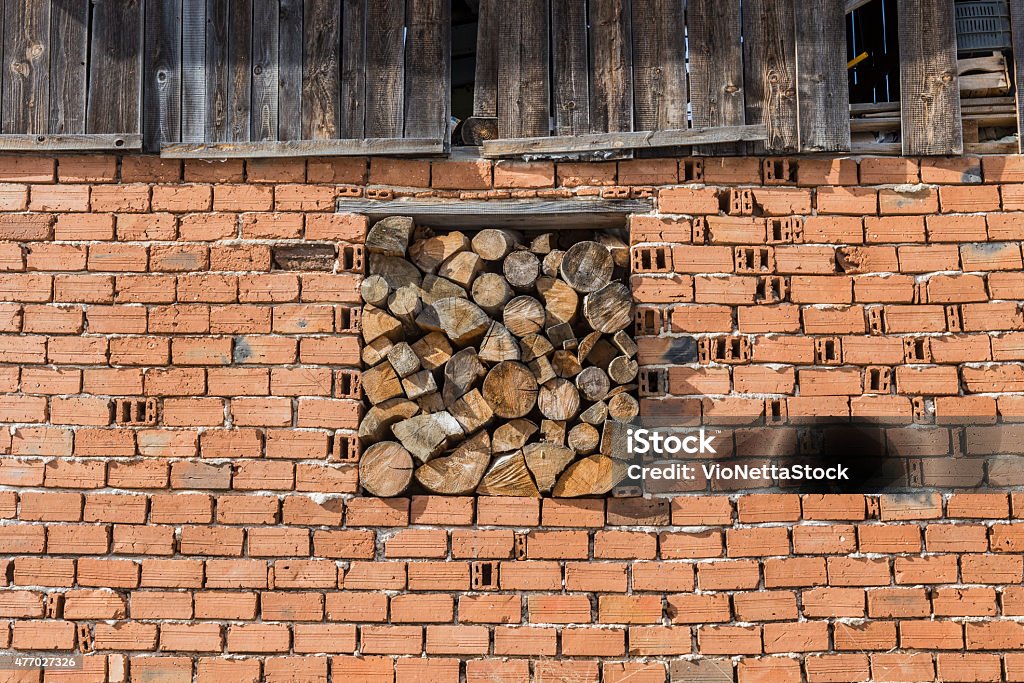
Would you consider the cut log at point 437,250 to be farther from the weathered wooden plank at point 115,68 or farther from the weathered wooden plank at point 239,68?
the weathered wooden plank at point 115,68

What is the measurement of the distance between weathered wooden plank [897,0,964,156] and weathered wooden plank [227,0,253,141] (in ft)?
9.98

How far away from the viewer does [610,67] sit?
3.96 m

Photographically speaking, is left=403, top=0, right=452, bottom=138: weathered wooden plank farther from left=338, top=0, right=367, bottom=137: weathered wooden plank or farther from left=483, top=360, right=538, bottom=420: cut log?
left=483, top=360, right=538, bottom=420: cut log

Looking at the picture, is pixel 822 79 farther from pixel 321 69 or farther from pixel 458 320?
pixel 321 69

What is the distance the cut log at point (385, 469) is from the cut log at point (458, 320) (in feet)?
1.79

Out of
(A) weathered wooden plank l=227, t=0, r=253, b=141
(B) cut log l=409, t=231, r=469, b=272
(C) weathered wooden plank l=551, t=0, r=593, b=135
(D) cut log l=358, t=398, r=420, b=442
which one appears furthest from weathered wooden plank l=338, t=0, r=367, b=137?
(D) cut log l=358, t=398, r=420, b=442

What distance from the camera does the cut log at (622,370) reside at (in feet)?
12.2

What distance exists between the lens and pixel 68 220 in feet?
13.0

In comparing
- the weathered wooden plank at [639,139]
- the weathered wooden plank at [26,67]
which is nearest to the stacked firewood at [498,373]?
the weathered wooden plank at [639,139]

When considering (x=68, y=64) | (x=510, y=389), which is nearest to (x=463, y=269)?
A: (x=510, y=389)

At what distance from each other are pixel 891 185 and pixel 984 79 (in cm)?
71

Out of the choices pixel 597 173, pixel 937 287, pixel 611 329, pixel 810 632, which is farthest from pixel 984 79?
pixel 810 632

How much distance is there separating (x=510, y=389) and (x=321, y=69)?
175 centimetres

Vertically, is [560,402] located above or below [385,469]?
above
